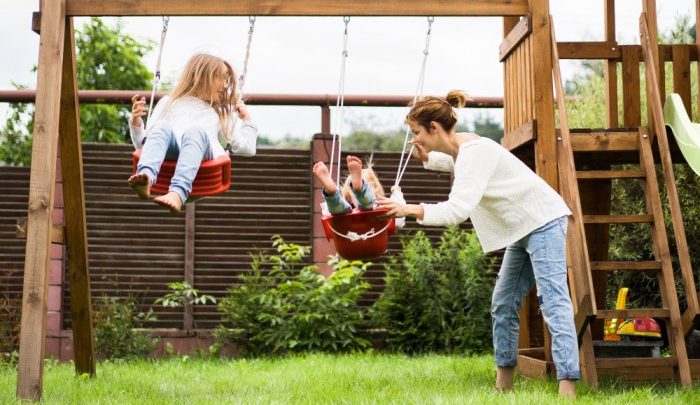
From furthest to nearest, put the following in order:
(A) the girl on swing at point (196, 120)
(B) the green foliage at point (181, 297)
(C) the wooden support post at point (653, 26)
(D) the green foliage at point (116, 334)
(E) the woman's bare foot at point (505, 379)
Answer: (B) the green foliage at point (181, 297) < (D) the green foliage at point (116, 334) < (C) the wooden support post at point (653, 26) < (E) the woman's bare foot at point (505, 379) < (A) the girl on swing at point (196, 120)

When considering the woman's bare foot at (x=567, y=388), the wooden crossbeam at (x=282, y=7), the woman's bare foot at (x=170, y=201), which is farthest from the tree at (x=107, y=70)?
the woman's bare foot at (x=567, y=388)

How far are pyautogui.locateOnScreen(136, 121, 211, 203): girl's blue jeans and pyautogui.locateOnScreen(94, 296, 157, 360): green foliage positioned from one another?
3069 mm

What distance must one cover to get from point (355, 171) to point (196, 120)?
96 centimetres

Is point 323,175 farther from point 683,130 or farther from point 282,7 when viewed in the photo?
point 683,130

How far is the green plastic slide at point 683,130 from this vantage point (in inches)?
230

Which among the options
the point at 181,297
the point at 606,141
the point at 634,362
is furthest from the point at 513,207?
the point at 181,297

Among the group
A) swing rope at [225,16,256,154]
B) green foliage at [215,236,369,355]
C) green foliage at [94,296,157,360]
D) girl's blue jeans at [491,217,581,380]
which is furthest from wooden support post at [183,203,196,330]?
girl's blue jeans at [491,217,581,380]

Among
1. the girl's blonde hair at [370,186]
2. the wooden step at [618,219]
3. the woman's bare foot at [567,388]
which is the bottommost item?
the woman's bare foot at [567,388]

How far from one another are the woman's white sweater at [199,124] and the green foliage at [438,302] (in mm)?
3004

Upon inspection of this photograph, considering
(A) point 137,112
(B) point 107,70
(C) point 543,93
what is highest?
(B) point 107,70

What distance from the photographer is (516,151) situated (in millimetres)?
6449

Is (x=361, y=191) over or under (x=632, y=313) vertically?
over

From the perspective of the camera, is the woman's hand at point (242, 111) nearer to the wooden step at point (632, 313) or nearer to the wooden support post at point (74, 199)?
the wooden support post at point (74, 199)

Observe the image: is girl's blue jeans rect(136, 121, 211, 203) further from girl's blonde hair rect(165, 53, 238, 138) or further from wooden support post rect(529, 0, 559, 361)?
wooden support post rect(529, 0, 559, 361)
